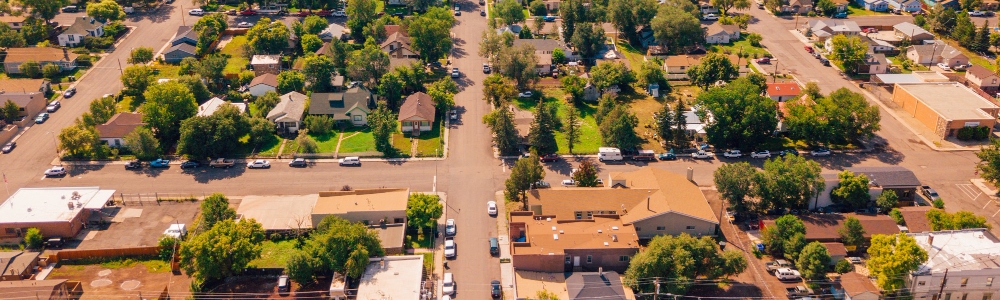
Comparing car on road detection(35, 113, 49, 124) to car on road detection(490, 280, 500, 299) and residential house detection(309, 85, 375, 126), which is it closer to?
residential house detection(309, 85, 375, 126)

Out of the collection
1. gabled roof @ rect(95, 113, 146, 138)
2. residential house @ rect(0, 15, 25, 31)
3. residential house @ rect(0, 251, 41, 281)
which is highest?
residential house @ rect(0, 15, 25, 31)

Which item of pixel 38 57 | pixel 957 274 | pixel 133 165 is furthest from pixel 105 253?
pixel 957 274

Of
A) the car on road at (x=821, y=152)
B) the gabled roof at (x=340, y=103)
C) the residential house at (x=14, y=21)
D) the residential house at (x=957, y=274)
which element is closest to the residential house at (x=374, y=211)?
the gabled roof at (x=340, y=103)

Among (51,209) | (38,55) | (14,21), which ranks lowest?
(51,209)

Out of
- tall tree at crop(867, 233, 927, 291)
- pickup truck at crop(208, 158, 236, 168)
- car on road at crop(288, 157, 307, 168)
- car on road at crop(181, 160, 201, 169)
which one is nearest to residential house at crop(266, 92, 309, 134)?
car on road at crop(288, 157, 307, 168)

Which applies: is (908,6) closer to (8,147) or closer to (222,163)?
(222,163)

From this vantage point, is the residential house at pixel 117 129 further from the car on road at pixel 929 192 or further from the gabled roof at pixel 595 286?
the car on road at pixel 929 192

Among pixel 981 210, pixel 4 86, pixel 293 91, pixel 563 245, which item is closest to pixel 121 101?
pixel 4 86
